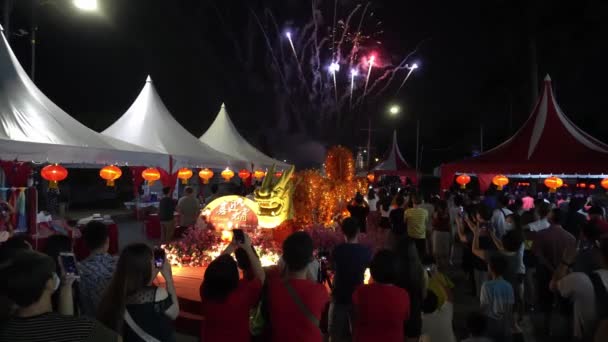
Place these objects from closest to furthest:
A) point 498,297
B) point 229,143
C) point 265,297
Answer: point 265,297, point 498,297, point 229,143

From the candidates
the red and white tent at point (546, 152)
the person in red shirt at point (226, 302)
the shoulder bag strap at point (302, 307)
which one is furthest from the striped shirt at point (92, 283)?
the red and white tent at point (546, 152)

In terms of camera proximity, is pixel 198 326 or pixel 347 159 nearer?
pixel 198 326

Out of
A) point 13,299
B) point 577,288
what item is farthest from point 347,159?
point 13,299

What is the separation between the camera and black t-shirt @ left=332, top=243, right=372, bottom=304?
3422mm

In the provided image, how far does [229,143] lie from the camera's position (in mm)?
15656

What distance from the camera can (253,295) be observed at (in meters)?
2.54

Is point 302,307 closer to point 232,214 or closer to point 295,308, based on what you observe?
point 295,308

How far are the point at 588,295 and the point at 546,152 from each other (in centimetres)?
573

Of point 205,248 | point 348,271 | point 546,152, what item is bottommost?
point 205,248

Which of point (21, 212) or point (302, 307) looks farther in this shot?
point (21, 212)

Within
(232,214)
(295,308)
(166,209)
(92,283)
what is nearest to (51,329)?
(295,308)

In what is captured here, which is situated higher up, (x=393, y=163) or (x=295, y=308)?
(x=393, y=163)

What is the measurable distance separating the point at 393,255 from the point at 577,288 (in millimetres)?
1707

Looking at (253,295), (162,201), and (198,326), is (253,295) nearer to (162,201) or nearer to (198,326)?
(198,326)
